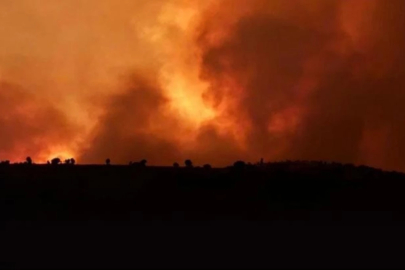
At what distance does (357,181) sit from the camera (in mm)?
41750

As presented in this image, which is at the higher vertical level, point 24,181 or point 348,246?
point 24,181

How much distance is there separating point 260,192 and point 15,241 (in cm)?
1118

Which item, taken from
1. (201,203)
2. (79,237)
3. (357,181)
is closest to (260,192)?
(201,203)

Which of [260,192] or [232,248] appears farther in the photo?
[260,192]

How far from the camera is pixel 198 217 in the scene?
36000 millimetres

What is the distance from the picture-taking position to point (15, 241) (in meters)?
32.4

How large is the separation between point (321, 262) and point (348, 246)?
270cm

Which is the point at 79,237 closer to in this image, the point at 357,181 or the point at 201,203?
the point at 201,203

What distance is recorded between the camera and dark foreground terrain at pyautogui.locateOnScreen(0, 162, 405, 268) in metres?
32.0

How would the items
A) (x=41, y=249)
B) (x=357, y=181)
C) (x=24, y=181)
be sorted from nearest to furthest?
(x=41, y=249) → (x=24, y=181) → (x=357, y=181)

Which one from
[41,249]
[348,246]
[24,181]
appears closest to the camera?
[41,249]

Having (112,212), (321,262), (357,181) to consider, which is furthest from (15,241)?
(357,181)

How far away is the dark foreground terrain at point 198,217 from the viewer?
32.0 metres

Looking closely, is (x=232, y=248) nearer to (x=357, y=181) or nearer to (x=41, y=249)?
(x=41, y=249)
